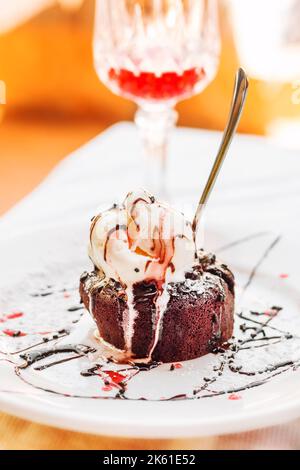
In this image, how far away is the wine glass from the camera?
2.20 metres

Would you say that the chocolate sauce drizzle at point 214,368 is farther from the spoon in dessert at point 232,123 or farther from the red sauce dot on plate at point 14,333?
the spoon in dessert at point 232,123

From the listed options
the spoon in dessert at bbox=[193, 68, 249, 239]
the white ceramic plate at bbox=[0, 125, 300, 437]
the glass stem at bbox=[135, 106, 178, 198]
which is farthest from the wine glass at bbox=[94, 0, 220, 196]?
the spoon in dessert at bbox=[193, 68, 249, 239]

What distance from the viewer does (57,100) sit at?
143 inches

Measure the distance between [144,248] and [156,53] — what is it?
1.00 meters

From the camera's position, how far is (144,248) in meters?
1.39

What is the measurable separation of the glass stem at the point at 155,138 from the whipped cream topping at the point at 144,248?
80 centimetres

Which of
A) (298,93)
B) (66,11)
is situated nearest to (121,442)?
(298,93)

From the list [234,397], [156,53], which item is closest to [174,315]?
[234,397]

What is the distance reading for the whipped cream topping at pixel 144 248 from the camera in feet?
4.55

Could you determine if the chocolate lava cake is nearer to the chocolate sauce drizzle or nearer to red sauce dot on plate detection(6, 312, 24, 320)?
the chocolate sauce drizzle

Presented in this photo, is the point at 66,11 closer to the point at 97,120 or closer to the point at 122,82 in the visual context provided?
the point at 97,120

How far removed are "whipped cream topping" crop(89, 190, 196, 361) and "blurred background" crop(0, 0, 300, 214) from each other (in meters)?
1.39

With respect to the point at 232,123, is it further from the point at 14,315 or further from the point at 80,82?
the point at 80,82
